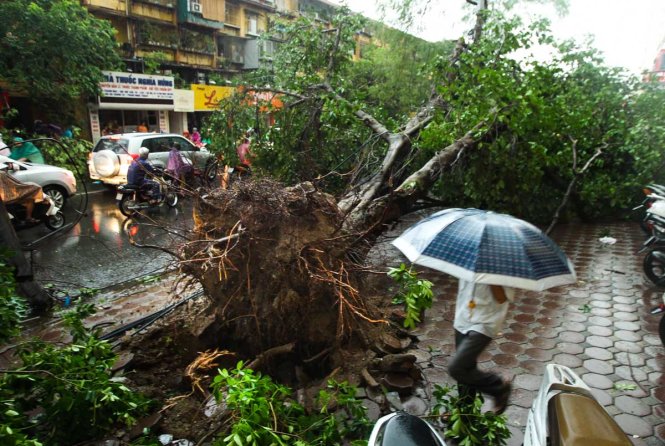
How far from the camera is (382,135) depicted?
6.75 metres

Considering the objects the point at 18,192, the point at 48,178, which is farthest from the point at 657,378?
the point at 48,178

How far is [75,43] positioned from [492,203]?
1399cm

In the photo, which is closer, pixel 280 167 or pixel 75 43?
pixel 280 167

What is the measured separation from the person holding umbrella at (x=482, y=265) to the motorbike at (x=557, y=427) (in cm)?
58

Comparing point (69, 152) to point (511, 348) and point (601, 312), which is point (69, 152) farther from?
point (601, 312)

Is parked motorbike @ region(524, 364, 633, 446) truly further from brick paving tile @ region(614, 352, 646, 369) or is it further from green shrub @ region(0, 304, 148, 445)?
green shrub @ region(0, 304, 148, 445)

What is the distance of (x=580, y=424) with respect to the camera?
1986mm

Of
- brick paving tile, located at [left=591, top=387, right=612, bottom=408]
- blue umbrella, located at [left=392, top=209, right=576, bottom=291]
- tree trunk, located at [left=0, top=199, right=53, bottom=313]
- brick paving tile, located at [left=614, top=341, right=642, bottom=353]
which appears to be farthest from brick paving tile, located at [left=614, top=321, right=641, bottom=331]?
tree trunk, located at [left=0, top=199, right=53, bottom=313]

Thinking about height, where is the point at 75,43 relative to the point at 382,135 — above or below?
above

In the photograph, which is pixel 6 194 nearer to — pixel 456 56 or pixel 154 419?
pixel 154 419

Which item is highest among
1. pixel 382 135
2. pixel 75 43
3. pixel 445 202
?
pixel 75 43

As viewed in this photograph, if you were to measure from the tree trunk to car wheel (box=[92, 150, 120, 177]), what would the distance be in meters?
7.41

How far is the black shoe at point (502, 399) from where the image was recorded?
9.99ft

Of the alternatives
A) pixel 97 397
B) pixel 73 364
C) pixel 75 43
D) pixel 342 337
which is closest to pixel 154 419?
pixel 97 397
